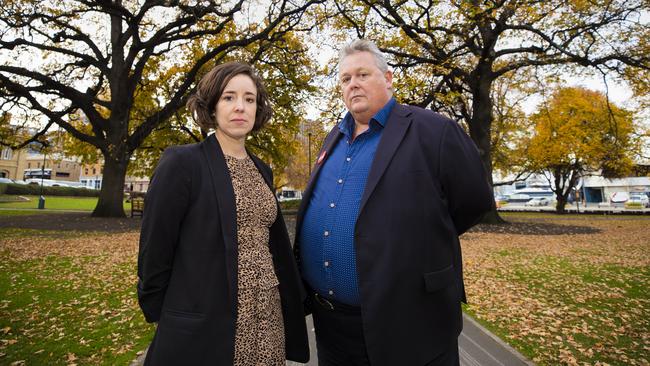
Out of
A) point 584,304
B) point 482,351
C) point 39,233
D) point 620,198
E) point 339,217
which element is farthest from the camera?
point 620,198

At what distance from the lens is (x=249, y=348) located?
74.3 inches

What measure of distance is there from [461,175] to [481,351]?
2.93 metres

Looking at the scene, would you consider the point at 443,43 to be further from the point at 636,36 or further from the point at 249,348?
the point at 249,348

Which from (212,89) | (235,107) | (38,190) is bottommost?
(235,107)

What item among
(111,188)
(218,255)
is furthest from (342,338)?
(111,188)

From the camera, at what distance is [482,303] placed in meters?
5.73

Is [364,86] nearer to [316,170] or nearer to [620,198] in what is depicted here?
[316,170]

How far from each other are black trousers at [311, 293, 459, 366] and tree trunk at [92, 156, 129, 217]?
1932cm

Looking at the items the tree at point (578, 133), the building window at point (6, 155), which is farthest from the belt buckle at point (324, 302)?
the building window at point (6, 155)

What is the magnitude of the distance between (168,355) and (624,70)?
19.5 metres

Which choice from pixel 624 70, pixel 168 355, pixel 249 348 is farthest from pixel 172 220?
pixel 624 70

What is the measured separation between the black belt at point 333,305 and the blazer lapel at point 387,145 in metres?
0.63

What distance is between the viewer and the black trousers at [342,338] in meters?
1.99

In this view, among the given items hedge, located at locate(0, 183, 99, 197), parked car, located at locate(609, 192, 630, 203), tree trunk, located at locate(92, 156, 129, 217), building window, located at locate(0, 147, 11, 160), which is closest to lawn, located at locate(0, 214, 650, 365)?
tree trunk, located at locate(92, 156, 129, 217)
